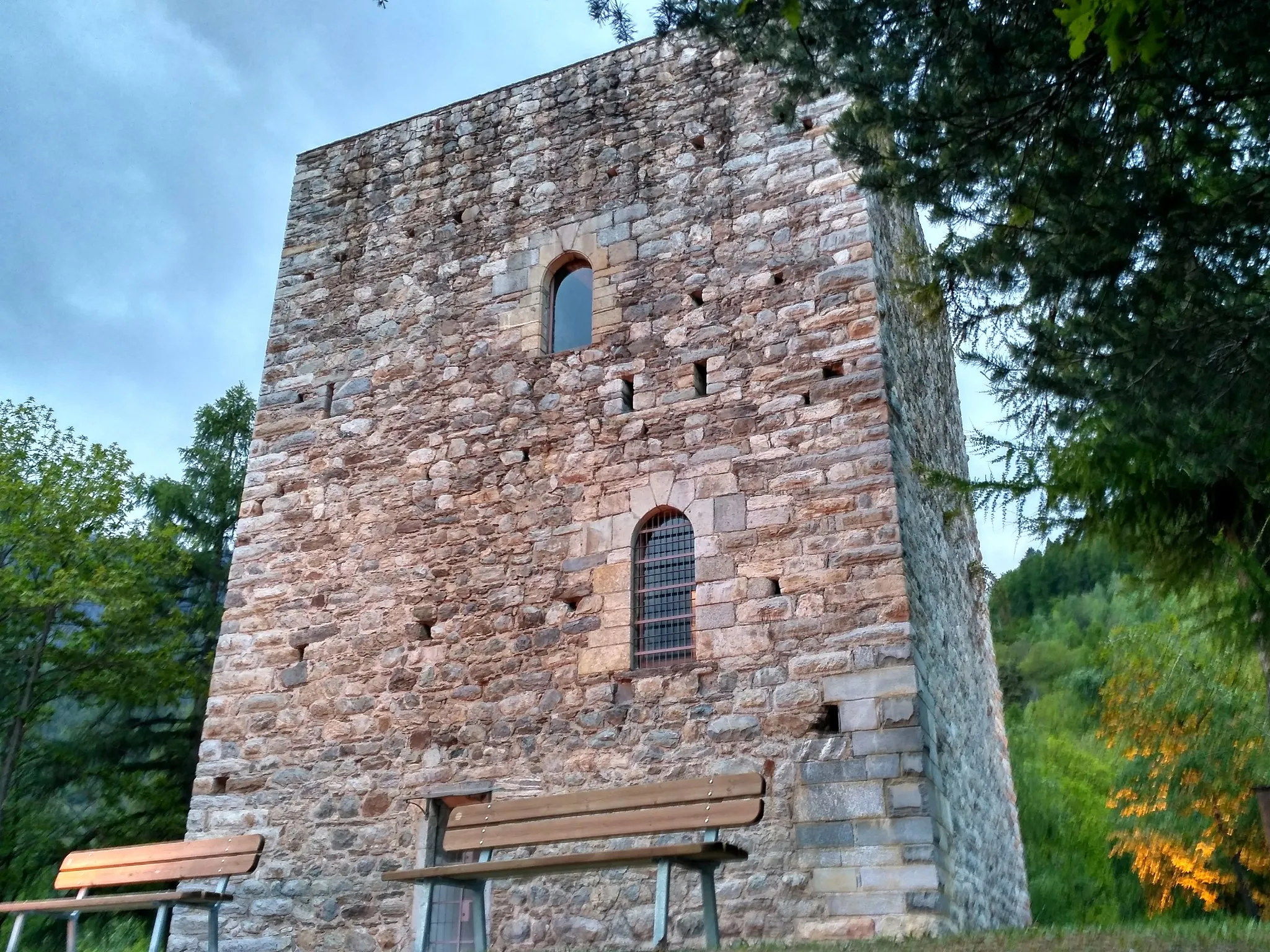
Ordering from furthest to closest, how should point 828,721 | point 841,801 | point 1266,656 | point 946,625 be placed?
point 946,625
point 828,721
point 1266,656
point 841,801

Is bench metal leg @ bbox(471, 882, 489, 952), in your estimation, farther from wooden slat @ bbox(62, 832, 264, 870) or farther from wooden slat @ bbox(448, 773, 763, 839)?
wooden slat @ bbox(62, 832, 264, 870)

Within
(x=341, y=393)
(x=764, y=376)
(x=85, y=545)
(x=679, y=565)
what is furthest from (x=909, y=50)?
(x=85, y=545)

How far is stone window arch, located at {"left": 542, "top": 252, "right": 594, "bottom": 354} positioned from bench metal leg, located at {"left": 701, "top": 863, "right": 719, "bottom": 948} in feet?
15.0

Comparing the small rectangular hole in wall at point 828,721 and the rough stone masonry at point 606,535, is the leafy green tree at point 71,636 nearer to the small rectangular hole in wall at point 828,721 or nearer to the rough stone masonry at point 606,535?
the rough stone masonry at point 606,535

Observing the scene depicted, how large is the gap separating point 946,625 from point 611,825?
144 inches

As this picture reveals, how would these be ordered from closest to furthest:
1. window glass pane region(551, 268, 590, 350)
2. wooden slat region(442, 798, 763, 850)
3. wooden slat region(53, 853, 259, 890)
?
wooden slat region(442, 798, 763, 850), wooden slat region(53, 853, 259, 890), window glass pane region(551, 268, 590, 350)

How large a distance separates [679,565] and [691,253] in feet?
7.78

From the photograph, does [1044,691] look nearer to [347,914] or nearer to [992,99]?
[347,914]

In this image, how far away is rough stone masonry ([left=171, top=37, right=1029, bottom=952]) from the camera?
6.57 meters

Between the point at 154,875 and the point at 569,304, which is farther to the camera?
the point at 569,304

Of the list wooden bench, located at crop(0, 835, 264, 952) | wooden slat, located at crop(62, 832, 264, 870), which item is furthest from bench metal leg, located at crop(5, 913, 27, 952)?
wooden slat, located at crop(62, 832, 264, 870)

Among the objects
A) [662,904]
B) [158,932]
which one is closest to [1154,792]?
[662,904]

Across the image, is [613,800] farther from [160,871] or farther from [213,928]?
[160,871]

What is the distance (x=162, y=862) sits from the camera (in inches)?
252
